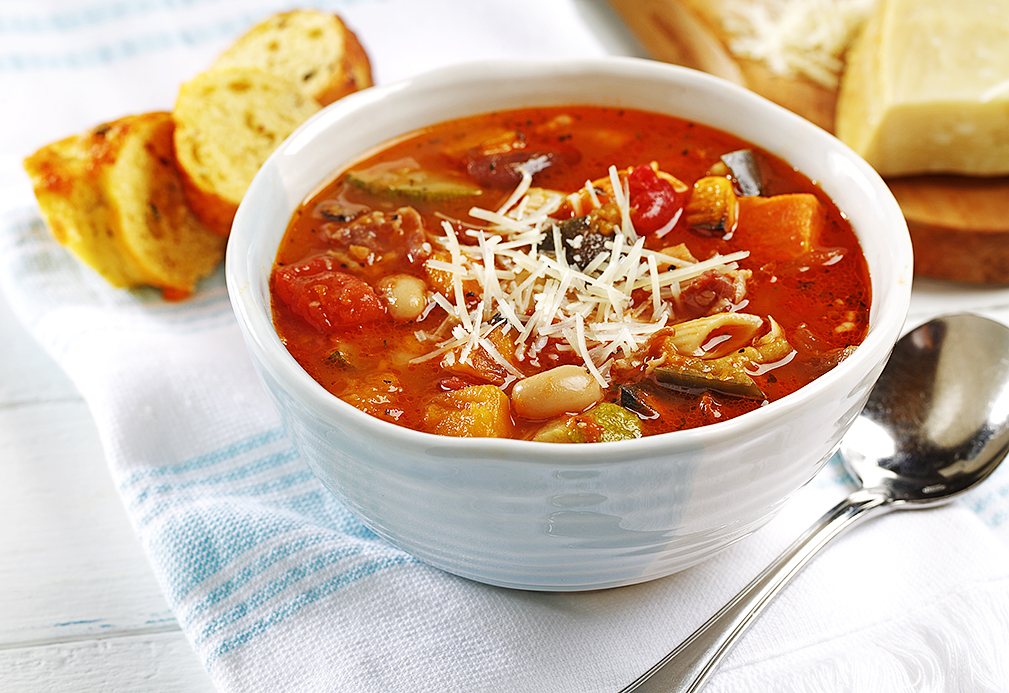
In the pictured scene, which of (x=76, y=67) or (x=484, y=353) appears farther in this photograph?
(x=76, y=67)

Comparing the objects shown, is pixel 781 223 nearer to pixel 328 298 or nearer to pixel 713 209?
pixel 713 209

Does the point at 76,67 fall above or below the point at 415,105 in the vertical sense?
below

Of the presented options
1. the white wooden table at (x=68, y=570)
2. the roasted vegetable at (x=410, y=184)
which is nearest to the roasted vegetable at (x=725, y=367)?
the roasted vegetable at (x=410, y=184)

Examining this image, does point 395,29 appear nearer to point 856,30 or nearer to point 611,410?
point 856,30

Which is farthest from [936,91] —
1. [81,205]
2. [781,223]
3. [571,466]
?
[81,205]

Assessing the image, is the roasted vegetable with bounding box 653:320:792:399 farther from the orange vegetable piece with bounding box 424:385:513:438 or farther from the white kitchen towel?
the white kitchen towel

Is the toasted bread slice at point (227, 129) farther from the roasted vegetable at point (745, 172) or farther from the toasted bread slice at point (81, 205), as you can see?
the roasted vegetable at point (745, 172)

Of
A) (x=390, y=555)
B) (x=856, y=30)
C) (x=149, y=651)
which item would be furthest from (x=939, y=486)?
(x=856, y=30)
